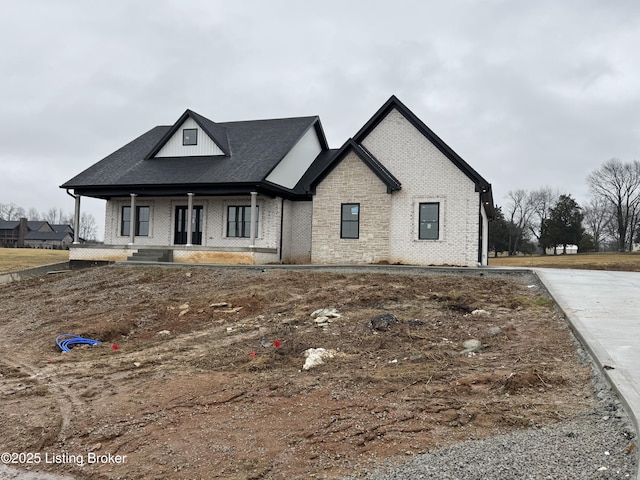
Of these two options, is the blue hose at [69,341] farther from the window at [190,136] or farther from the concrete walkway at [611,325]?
the window at [190,136]

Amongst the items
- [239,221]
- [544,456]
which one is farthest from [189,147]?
[544,456]

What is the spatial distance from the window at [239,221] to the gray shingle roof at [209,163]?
181 cm

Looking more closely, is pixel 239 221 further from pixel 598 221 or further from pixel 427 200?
pixel 598 221

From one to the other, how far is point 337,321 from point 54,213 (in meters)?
149

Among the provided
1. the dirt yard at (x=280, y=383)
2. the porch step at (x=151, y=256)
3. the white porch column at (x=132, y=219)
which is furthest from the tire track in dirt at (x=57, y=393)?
the white porch column at (x=132, y=219)

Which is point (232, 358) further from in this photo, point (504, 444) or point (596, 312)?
point (596, 312)

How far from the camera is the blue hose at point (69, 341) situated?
920 centimetres

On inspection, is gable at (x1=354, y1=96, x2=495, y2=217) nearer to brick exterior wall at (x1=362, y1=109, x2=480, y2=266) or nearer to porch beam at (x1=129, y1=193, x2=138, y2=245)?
brick exterior wall at (x1=362, y1=109, x2=480, y2=266)

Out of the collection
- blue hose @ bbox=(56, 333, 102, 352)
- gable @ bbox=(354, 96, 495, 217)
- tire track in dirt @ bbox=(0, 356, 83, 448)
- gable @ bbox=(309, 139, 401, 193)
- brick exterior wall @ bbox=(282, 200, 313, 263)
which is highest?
gable @ bbox=(354, 96, 495, 217)

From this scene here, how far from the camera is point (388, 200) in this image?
19641 millimetres

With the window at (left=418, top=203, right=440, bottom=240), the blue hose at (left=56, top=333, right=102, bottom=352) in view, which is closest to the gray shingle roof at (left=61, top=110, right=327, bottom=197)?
the window at (left=418, top=203, right=440, bottom=240)

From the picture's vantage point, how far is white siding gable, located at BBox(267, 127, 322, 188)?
71.5 ft

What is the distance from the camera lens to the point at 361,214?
19922mm

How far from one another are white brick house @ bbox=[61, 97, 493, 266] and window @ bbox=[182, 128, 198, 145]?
0.16ft
